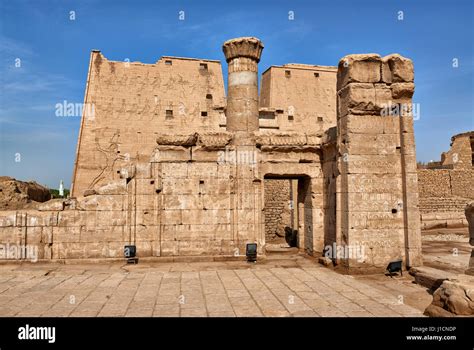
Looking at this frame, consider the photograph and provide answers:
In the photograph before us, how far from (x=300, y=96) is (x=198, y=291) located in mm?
20856

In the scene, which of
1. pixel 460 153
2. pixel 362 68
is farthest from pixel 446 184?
pixel 362 68

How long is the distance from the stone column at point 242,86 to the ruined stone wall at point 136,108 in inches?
409

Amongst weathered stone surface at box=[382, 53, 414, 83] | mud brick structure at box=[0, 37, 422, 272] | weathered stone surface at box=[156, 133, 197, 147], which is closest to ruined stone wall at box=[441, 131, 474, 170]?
mud brick structure at box=[0, 37, 422, 272]

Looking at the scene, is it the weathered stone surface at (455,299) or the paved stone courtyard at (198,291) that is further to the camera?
the paved stone courtyard at (198,291)

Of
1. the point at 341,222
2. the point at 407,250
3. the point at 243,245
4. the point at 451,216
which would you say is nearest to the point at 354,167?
the point at 341,222

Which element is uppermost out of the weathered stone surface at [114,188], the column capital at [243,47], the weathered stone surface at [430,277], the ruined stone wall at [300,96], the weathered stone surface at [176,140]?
the ruined stone wall at [300,96]

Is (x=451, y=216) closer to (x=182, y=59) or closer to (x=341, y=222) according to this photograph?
(x=341, y=222)

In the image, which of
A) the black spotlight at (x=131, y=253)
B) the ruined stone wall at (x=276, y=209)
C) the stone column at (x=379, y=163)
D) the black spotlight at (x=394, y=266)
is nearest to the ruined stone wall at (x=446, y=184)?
the ruined stone wall at (x=276, y=209)

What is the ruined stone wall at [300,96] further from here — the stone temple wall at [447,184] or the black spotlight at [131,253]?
the black spotlight at [131,253]

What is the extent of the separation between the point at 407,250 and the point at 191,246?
5461 mm

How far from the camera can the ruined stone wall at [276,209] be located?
1897cm

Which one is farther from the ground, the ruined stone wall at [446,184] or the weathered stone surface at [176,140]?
the weathered stone surface at [176,140]

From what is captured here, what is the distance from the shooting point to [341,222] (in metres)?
9.43

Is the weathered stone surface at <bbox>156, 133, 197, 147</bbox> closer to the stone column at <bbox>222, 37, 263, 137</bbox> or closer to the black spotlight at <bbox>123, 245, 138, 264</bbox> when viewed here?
the stone column at <bbox>222, 37, 263, 137</bbox>
